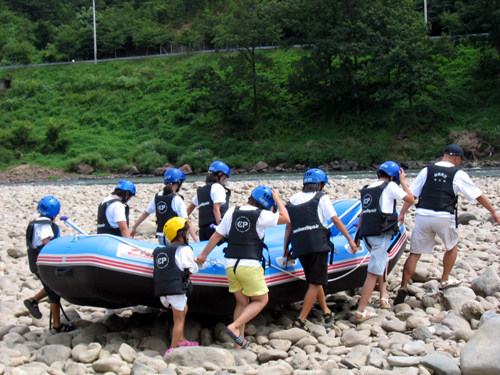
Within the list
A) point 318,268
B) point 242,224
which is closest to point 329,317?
point 318,268

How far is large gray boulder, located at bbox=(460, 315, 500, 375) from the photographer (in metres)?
3.99

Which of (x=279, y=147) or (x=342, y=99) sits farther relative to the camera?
(x=342, y=99)

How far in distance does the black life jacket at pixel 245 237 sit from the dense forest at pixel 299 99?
26392mm

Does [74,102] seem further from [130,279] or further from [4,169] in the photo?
[130,279]

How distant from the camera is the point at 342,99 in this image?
1462 inches

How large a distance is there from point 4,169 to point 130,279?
113 feet

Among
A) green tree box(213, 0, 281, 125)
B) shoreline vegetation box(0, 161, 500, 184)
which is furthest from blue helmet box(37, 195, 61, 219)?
green tree box(213, 0, 281, 125)

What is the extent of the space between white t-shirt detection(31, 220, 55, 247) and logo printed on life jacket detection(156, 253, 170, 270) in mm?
1462

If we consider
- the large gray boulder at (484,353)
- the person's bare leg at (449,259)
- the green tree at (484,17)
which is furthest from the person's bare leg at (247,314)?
the green tree at (484,17)

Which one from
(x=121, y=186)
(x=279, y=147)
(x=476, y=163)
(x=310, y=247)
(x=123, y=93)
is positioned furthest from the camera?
(x=123, y=93)

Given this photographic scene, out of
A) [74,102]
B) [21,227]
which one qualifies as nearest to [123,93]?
[74,102]

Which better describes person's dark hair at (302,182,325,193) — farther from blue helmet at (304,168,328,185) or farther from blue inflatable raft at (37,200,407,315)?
blue inflatable raft at (37,200,407,315)

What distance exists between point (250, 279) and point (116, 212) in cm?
196

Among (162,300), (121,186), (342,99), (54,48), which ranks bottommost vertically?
(162,300)
